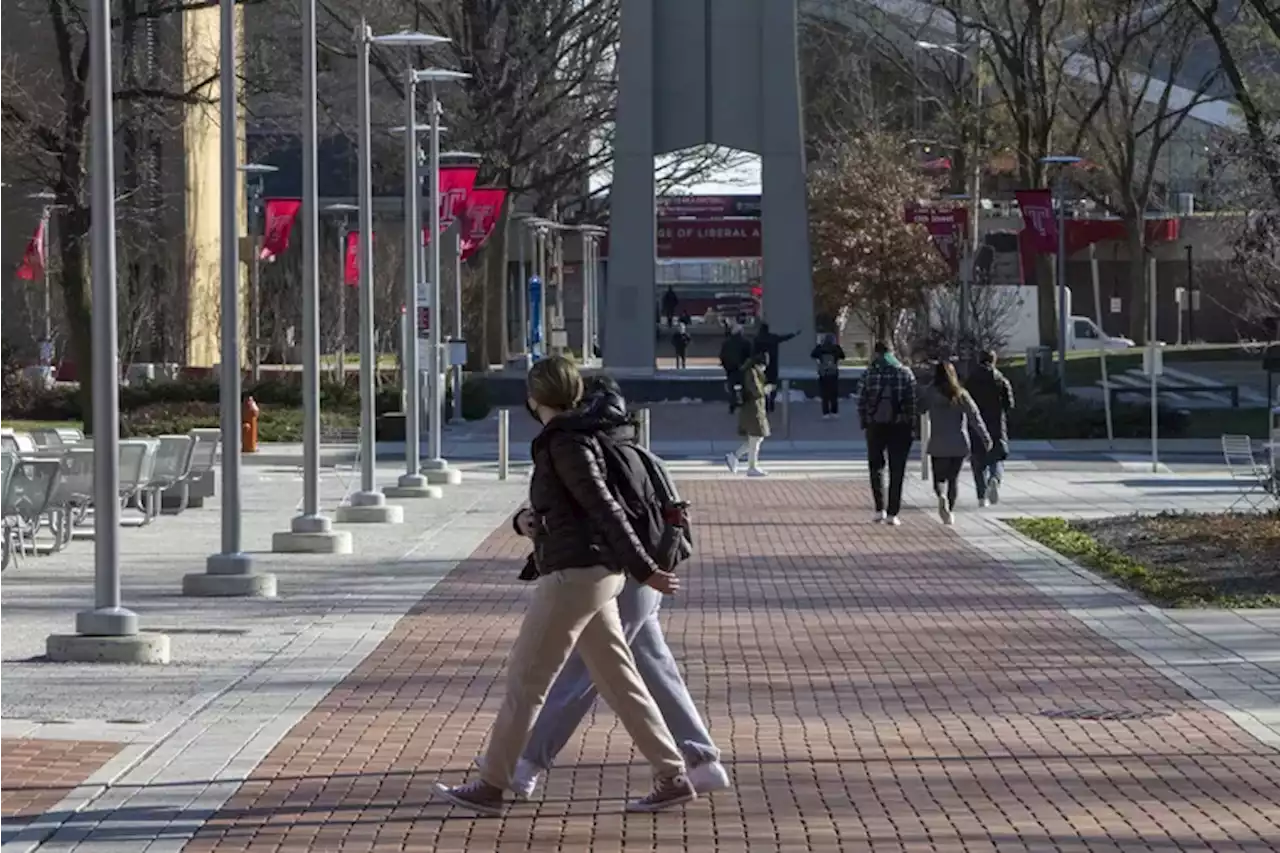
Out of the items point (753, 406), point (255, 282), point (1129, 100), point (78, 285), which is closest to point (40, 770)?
point (753, 406)

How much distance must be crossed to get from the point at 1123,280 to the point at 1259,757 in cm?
8218

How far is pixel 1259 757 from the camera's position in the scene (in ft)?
32.7

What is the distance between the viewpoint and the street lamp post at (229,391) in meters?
17.0

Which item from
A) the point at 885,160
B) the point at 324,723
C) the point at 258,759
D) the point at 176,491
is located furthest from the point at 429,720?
the point at 885,160

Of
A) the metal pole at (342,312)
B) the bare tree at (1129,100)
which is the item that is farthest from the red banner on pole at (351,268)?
the bare tree at (1129,100)

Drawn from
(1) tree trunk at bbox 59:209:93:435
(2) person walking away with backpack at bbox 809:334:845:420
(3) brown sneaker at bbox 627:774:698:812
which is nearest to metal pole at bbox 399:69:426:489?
(1) tree trunk at bbox 59:209:93:435

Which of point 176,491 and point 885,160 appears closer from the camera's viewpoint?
point 176,491

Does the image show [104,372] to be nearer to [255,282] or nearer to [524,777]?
[524,777]

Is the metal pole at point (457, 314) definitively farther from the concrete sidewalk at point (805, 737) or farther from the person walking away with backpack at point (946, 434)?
the concrete sidewalk at point (805, 737)

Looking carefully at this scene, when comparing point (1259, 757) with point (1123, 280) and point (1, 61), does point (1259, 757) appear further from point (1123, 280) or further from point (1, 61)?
point (1123, 280)

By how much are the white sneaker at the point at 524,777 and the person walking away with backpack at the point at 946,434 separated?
1498cm

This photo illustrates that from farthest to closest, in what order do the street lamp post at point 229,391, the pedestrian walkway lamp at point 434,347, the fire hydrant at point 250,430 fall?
the fire hydrant at point 250,430 → the pedestrian walkway lamp at point 434,347 → the street lamp post at point 229,391

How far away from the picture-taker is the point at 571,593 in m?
8.35

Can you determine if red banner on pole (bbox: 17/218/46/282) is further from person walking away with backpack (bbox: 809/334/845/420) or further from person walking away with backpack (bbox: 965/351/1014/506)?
person walking away with backpack (bbox: 965/351/1014/506)
